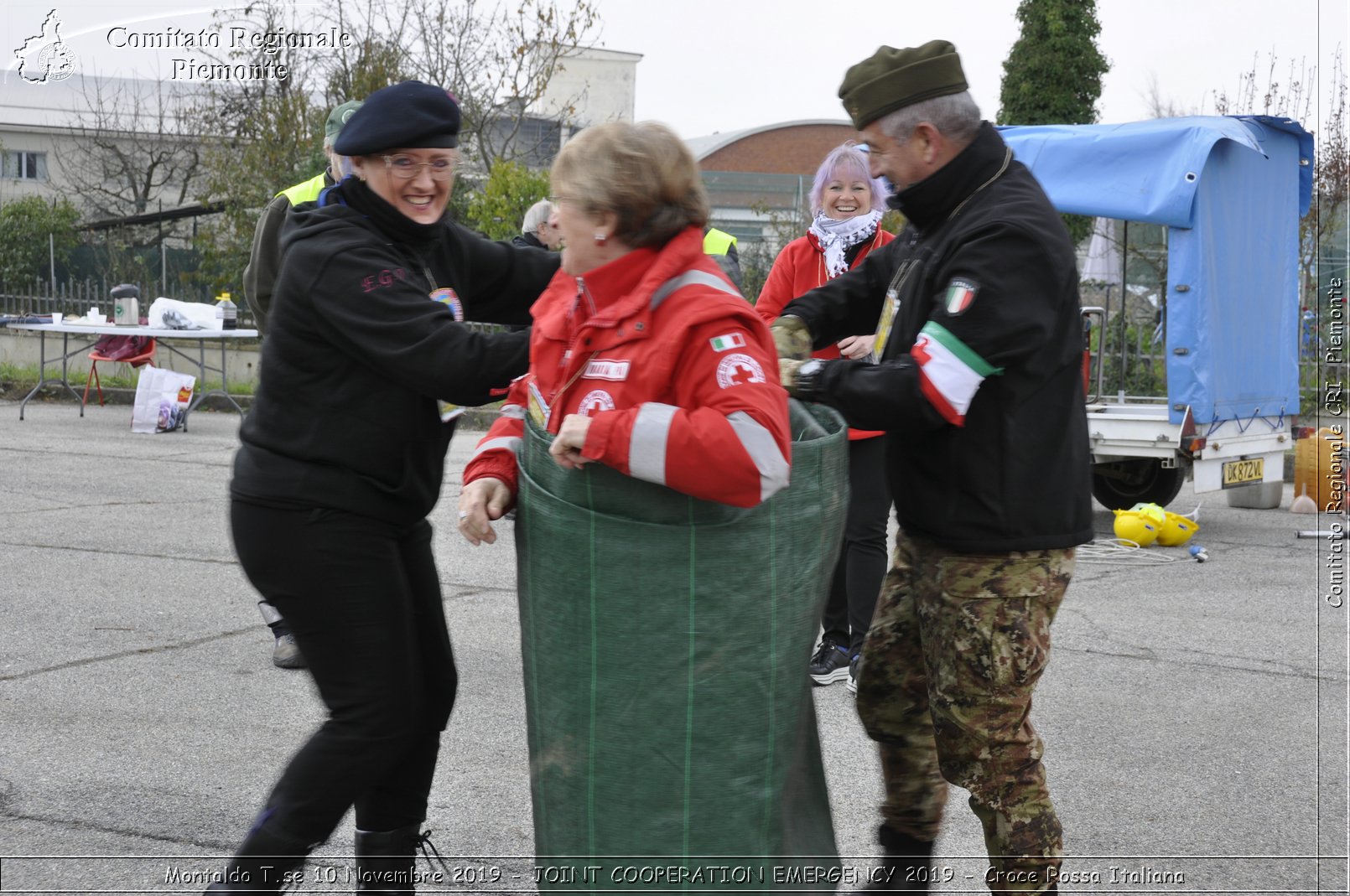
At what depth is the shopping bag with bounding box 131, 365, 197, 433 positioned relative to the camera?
13367mm

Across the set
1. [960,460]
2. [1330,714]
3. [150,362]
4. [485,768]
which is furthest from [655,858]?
[150,362]

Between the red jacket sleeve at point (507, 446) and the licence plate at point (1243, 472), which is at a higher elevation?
the red jacket sleeve at point (507, 446)

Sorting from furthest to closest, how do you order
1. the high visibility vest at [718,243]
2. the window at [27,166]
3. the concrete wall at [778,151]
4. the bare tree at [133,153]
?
the concrete wall at [778,151] < the window at [27,166] < the bare tree at [133,153] < the high visibility vest at [718,243]

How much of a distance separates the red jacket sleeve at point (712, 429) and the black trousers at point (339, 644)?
75 centimetres

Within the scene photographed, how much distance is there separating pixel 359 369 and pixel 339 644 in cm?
57

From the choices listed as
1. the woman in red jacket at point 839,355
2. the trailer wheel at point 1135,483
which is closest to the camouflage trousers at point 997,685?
the woman in red jacket at point 839,355

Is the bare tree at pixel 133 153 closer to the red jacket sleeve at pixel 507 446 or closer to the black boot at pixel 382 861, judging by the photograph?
the black boot at pixel 382 861

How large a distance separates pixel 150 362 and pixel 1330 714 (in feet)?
44.6

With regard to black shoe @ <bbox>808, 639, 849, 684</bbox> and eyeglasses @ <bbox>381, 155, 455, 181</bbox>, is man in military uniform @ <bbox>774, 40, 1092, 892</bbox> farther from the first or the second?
black shoe @ <bbox>808, 639, 849, 684</bbox>

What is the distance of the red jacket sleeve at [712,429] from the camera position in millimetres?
2248

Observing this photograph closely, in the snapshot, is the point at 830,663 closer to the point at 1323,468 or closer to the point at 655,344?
the point at 655,344

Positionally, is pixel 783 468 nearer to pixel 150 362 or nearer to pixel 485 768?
pixel 485 768

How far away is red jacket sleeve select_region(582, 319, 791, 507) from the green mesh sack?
3.0 inches

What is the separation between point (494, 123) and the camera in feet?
69.7
